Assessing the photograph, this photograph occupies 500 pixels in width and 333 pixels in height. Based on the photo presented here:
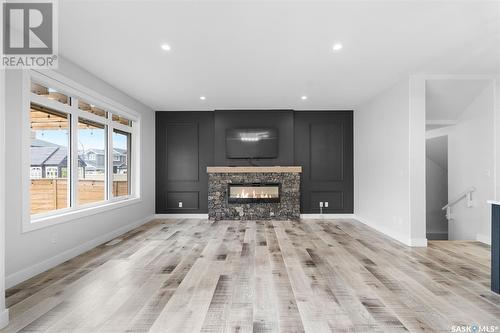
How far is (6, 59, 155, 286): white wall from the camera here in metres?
2.65

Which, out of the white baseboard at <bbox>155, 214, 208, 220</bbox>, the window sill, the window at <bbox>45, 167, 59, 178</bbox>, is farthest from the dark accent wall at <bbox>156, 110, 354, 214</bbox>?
the window at <bbox>45, 167, 59, 178</bbox>

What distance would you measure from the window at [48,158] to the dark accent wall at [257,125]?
3.35 m

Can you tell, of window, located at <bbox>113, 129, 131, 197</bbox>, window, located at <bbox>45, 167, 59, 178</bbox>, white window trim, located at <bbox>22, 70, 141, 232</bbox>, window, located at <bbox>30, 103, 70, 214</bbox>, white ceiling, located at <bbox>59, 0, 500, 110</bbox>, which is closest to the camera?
white ceiling, located at <bbox>59, 0, 500, 110</bbox>

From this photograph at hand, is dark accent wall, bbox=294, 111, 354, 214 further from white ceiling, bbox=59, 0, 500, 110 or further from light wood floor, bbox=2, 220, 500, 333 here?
light wood floor, bbox=2, 220, 500, 333

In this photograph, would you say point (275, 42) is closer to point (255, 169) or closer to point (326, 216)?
point (255, 169)

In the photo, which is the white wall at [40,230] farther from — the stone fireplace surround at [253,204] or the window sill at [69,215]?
the stone fireplace surround at [253,204]

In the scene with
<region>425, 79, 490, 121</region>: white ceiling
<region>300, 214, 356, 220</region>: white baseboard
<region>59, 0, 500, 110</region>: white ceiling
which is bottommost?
<region>300, 214, 356, 220</region>: white baseboard

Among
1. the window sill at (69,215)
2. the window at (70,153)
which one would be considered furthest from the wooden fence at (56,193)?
the window sill at (69,215)

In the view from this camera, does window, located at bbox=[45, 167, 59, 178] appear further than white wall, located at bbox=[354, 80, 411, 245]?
No

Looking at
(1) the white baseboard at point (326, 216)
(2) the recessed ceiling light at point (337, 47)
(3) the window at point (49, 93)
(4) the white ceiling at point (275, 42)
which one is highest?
(4) the white ceiling at point (275, 42)

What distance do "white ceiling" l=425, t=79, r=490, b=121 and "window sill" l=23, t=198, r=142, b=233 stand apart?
19.0 feet

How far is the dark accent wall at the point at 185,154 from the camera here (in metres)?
6.54

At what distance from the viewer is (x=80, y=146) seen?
13.1ft

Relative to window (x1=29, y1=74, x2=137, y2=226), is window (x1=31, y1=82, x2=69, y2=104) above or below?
above
